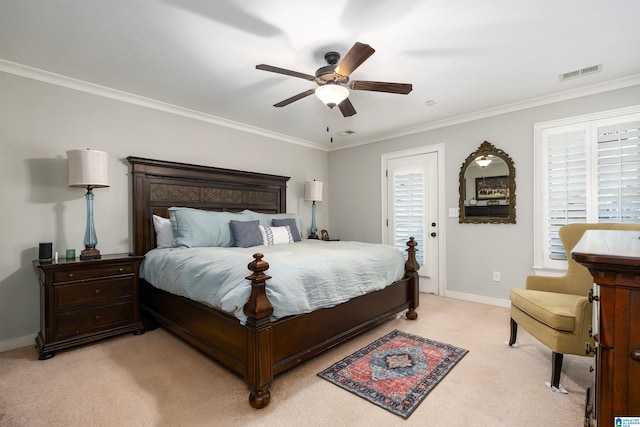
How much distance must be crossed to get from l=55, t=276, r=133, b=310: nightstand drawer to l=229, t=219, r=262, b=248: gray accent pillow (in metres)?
1.10

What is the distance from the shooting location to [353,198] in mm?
5434

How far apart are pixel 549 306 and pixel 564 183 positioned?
194 cm

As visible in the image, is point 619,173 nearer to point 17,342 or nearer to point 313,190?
point 313,190

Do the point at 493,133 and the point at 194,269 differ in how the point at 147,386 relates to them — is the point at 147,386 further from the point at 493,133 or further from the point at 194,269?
the point at 493,133

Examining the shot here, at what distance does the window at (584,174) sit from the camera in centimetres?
300

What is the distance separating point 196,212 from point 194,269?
47.0 inches

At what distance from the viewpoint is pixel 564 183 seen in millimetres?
3357

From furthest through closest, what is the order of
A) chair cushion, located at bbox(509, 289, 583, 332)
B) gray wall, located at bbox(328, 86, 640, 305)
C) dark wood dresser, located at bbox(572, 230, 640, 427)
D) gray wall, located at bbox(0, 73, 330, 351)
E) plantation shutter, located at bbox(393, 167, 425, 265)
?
plantation shutter, located at bbox(393, 167, 425, 265)
gray wall, located at bbox(328, 86, 640, 305)
gray wall, located at bbox(0, 73, 330, 351)
chair cushion, located at bbox(509, 289, 583, 332)
dark wood dresser, located at bbox(572, 230, 640, 427)

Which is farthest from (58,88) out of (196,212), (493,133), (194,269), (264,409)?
(493,133)

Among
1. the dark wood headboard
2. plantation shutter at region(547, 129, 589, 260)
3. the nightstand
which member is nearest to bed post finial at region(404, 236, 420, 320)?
plantation shutter at region(547, 129, 589, 260)

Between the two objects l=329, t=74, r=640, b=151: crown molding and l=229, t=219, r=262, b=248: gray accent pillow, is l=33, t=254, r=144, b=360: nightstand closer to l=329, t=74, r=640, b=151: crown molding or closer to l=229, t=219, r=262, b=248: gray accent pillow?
l=229, t=219, r=262, b=248: gray accent pillow

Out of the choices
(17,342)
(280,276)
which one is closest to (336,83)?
(280,276)

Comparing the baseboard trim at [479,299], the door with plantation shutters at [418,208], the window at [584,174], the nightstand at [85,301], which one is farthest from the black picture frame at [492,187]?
the nightstand at [85,301]

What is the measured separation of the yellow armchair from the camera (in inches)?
75.4
